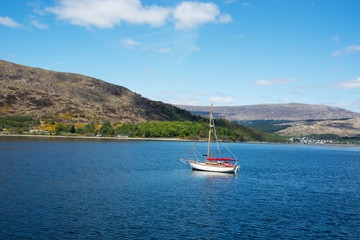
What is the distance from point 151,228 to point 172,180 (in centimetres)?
3380

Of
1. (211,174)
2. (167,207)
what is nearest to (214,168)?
(211,174)

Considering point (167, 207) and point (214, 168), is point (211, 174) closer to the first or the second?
point (214, 168)

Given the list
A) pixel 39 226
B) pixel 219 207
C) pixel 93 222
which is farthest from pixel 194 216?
pixel 39 226

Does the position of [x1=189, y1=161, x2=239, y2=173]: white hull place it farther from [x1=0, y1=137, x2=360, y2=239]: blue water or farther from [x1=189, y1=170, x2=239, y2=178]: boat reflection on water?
[x1=0, y1=137, x2=360, y2=239]: blue water

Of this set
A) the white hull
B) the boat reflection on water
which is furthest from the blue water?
the white hull

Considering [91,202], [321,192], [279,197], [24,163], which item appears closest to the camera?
[91,202]

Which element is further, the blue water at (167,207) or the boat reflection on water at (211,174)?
the boat reflection on water at (211,174)

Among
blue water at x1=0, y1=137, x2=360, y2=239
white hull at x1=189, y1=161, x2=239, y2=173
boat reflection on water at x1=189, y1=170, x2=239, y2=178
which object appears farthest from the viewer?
white hull at x1=189, y1=161, x2=239, y2=173

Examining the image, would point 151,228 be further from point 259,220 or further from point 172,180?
point 172,180

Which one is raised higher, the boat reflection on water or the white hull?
the white hull

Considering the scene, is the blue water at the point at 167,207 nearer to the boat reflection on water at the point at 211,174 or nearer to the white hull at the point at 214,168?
the boat reflection on water at the point at 211,174

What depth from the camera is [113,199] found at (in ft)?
161

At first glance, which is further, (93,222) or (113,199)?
(113,199)

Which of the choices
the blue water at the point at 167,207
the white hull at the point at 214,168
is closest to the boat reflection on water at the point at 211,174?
the white hull at the point at 214,168
